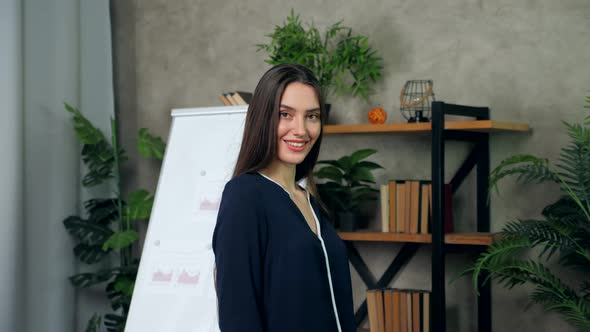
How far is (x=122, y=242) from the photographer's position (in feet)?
12.5

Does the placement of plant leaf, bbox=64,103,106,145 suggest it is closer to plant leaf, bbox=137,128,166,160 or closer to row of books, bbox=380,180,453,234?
plant leaf, bbox=137,128,166,160

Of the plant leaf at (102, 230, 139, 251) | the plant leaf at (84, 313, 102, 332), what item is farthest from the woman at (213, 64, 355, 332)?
the plant leaf at (84, 313, 102, 332)

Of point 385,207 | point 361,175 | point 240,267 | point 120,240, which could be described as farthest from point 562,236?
point 120,240

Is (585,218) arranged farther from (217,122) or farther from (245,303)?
(245,303)

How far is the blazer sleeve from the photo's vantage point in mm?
1311

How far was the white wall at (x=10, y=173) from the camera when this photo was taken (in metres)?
3.62

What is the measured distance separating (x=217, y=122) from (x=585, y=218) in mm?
1570

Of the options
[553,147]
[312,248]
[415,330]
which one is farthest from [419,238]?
[312,248]

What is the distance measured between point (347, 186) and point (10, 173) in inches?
67.6

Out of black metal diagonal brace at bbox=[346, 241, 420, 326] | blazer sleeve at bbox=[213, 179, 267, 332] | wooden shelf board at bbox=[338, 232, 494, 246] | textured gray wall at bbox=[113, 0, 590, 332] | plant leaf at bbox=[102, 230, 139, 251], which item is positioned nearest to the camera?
blazer sleeve at bbox=[213, 179, 267, 332]

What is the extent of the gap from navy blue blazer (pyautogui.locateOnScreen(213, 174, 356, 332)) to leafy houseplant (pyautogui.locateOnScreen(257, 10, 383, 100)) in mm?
2094

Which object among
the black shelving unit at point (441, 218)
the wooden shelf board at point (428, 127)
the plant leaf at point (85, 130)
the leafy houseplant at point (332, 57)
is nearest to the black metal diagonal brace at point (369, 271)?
the black shelving unit at point (441, 218)

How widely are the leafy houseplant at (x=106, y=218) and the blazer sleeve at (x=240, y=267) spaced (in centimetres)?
261

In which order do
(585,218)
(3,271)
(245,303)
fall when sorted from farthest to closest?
(3,271), (585,218), (245,303)
